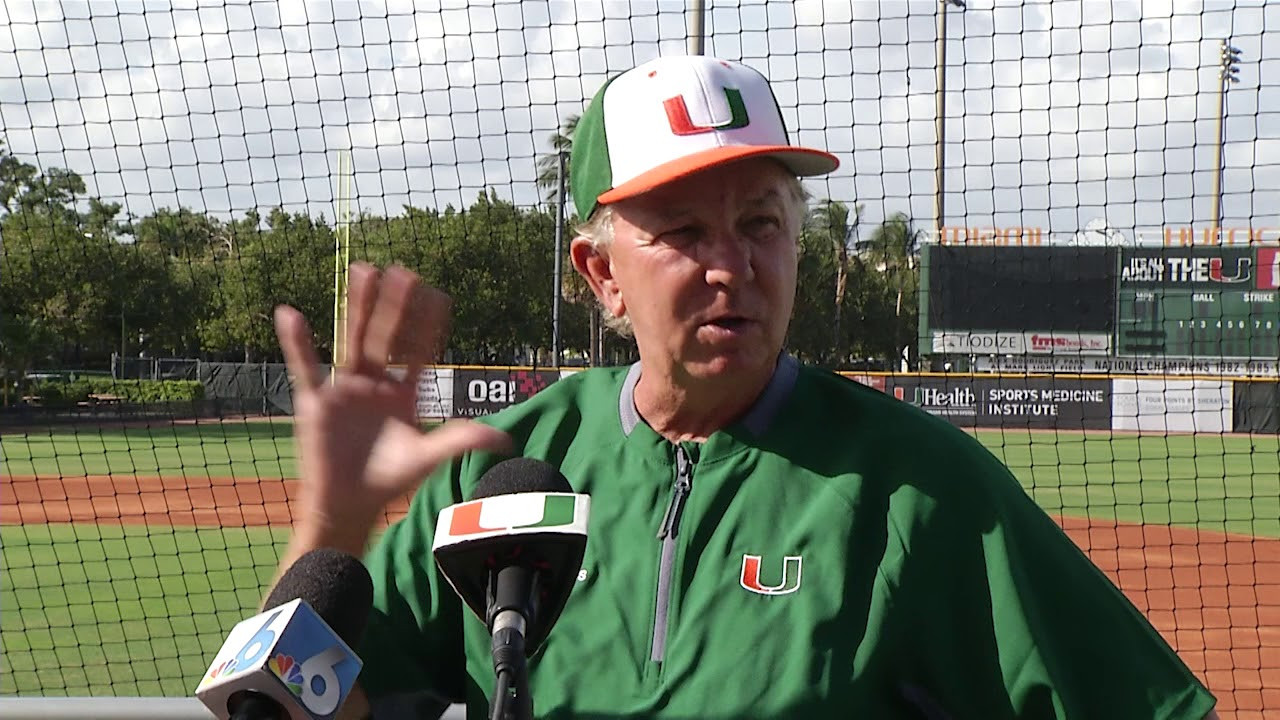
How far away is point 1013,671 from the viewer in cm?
164

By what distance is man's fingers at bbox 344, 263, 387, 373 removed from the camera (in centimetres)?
166

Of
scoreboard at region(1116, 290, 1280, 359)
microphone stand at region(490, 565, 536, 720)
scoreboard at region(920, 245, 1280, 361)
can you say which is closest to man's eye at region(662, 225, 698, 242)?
microphone stand at region(490, 565, 536, 720)

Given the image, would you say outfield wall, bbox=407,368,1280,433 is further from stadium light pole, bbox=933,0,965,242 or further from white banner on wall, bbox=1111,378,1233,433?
stadium light pole, bbox=933,0,965,242

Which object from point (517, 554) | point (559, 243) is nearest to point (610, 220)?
point (517, 554)

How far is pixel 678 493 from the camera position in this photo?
1.87 m

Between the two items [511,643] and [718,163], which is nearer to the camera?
[511,643]

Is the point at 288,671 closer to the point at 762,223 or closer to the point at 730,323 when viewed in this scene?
the point at 730,323

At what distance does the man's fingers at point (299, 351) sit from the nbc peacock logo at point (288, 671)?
0.58 metres

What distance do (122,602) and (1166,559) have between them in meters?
7.78

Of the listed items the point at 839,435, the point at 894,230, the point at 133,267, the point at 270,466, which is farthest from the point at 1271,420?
the point at 839,435

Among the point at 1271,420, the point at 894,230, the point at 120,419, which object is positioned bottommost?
the point at 1271,420

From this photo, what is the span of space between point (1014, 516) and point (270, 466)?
18.0 m

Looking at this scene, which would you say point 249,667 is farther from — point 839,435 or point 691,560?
point 839,435

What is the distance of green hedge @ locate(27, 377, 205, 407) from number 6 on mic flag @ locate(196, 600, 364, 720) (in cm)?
2630
